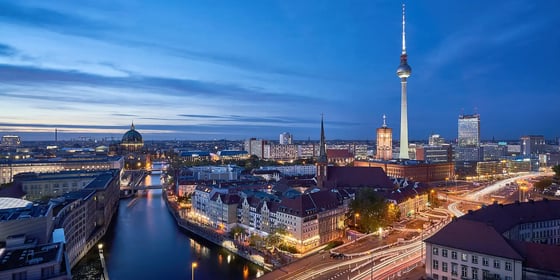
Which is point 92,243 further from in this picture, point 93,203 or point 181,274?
point 181,274

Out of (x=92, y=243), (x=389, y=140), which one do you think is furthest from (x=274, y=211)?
(x=389, y=140)

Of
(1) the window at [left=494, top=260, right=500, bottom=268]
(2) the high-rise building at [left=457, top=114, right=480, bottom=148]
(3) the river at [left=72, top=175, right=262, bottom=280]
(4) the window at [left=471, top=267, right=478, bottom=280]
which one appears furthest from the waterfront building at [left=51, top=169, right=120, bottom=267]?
(2) the high-rise building at [left=457, top=114, right=480, bottom=148]

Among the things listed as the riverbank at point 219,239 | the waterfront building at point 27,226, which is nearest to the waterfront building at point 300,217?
the riverbank at point 219,239

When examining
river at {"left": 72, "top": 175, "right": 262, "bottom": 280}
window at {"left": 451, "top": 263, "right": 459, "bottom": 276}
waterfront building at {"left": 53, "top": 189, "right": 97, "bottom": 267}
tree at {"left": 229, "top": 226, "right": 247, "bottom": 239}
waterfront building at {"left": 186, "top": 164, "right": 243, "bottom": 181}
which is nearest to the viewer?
window at {"left": 451, "top": 263, "right": 459, "bottom": 276}

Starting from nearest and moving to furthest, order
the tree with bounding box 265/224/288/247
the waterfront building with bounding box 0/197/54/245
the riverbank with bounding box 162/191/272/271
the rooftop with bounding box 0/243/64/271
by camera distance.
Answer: the rooftop with bounding box 0/243/64/271 → the waterfront building with bounding box 0/197/54/245 → the riverbank with bounding box 162/191/272/271 → the tree with bounding box 265/224/288/247

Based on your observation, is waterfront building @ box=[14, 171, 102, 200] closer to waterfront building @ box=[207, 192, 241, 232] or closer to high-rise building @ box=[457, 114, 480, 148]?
waterfront building @ box=[207, 192, 241, 232]

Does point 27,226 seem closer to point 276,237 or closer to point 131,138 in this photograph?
point 276,237

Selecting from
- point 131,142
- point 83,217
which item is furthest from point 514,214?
point 131,142
